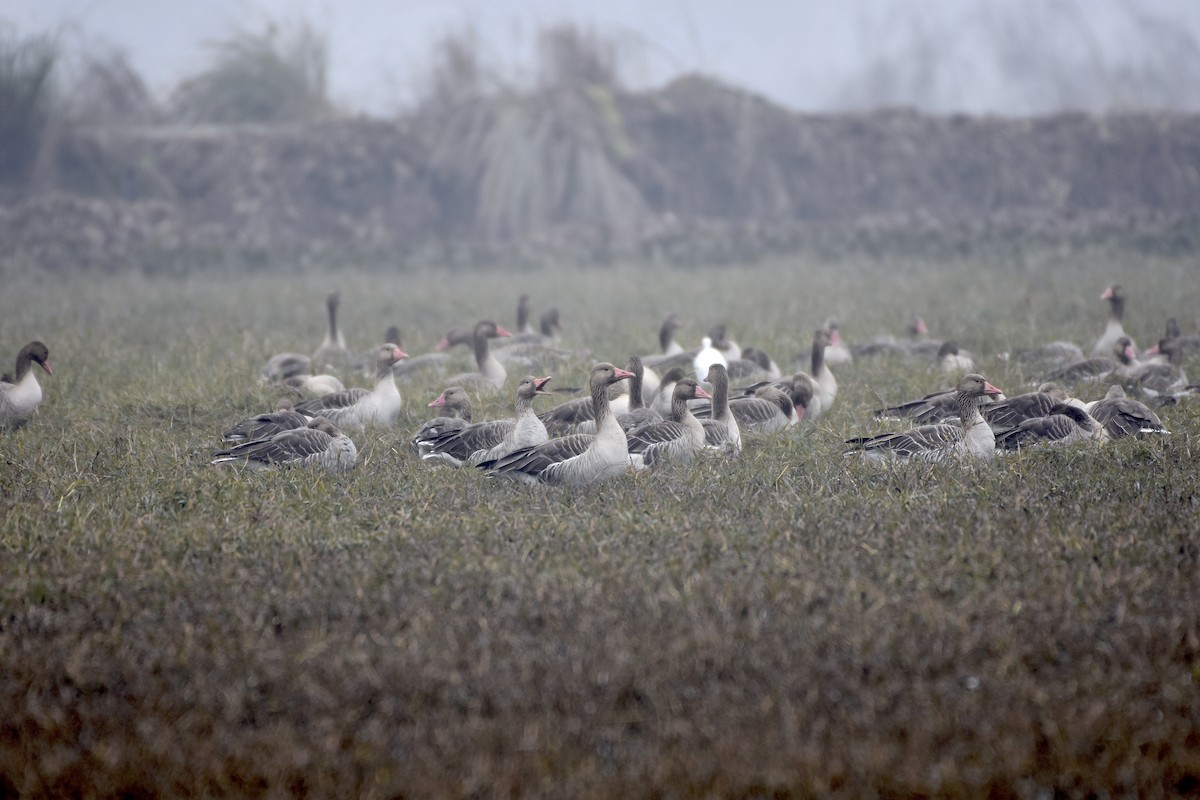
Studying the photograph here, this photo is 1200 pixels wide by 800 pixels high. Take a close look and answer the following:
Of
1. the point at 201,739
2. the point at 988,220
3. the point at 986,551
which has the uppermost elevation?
the point at 988,220

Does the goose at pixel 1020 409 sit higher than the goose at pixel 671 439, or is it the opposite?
the goose at pixel 1020 409

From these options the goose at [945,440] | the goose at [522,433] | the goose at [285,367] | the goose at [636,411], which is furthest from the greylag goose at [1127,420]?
the goose at [285,367]

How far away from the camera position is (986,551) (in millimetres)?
5707

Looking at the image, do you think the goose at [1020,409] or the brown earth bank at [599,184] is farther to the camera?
the brown earth bank at [599,184]

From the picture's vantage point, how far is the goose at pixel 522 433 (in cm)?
812

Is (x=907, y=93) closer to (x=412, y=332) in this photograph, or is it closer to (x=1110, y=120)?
(x=1110, y=120)

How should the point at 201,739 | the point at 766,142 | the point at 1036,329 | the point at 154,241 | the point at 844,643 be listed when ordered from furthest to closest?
1. the point at 766,142
2. the point at 154,241
3. the point at 1036,329
4. the point at 844,643
5. the point at 201,739

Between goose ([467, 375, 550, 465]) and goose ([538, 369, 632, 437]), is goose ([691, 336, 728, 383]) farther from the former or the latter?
goose ([467, 375, 550, 465])

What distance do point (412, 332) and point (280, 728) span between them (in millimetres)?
12149

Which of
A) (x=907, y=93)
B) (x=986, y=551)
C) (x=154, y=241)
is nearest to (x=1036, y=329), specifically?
(x=986, y=551)

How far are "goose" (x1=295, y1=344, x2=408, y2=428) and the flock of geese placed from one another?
0.04ft

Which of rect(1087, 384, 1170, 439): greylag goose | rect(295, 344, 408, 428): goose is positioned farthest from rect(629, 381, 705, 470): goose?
rect(1087, 384, 1170, 439): greylag goose

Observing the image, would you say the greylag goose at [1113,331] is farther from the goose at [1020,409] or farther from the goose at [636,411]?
the goose at [636,411]

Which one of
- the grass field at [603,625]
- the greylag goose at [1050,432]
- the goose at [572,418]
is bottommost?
the grass field at [603,625]
